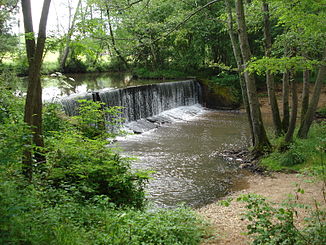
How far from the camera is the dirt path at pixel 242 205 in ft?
14.5

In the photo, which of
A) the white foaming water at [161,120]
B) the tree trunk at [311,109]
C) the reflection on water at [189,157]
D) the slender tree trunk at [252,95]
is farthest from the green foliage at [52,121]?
the tree trunk at [311,109]

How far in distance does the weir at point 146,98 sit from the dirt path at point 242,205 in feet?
24.4

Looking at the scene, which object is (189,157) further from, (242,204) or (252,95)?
(242,204)

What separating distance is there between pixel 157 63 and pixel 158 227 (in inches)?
845

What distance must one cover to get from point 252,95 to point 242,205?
389 cm

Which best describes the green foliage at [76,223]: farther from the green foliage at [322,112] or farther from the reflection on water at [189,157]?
the green foliage at [322,112]

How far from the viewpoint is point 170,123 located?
619 inches

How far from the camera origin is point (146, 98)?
16.8 metres

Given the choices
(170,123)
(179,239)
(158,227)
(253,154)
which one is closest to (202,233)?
(179,239)

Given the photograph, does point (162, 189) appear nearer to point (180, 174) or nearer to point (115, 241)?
point (180, 174)

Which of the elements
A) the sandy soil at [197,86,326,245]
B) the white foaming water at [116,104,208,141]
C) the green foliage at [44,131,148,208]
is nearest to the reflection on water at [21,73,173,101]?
the white foaming water at [116,104,208,141]

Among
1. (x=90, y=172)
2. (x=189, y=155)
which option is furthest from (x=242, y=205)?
(x=189, y=155)

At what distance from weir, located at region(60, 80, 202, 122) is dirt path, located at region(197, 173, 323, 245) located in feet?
24.4

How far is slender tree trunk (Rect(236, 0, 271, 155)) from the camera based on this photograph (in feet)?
27.3
